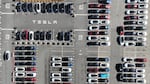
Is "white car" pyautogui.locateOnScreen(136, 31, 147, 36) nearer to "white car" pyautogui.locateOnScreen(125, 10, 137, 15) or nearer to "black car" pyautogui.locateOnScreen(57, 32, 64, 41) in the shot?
"white car" pyautogui.locateOnScreen(125, 10, 137, 15)

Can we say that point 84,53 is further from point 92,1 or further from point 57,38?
point 92,1

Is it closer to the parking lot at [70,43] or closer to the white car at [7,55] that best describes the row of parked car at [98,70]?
the parking lot at [70,43]

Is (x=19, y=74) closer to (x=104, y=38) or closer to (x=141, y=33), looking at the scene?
(x=104, y=38)

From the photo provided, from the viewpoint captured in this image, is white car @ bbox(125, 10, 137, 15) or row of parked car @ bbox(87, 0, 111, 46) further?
row of parked car @ bbox(87, 0, 111, 46)

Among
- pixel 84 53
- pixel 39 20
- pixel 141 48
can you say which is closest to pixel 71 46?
pixel 84 53

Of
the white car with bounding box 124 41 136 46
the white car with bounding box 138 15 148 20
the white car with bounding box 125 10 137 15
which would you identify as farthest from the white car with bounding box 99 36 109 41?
the white car with bounding box 138 15 148 20

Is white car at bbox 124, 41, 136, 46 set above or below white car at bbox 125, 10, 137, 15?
below

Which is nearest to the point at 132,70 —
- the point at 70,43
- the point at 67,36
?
the point at 70,43
